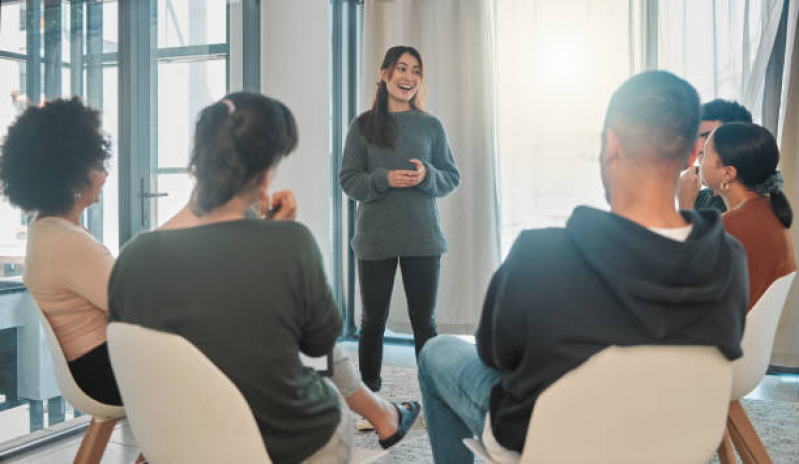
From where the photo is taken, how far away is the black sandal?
56.4 inches

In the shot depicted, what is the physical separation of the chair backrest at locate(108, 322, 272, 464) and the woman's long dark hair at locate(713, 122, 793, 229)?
161cm

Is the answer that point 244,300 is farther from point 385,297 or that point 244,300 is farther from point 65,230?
point 385,297

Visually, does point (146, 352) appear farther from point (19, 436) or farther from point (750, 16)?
point (750, 16)

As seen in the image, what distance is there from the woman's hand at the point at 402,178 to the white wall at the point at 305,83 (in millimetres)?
1395

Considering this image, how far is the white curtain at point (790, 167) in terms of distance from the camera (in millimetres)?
3205

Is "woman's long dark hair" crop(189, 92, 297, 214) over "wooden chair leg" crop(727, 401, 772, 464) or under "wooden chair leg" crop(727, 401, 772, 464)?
over

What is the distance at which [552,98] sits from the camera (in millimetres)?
3846

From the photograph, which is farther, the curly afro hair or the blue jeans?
the curly afro hair

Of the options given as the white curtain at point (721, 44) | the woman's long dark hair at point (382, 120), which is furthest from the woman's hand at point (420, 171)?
the white curtain at point (721, 44)

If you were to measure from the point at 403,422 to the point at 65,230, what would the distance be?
3.20 feet

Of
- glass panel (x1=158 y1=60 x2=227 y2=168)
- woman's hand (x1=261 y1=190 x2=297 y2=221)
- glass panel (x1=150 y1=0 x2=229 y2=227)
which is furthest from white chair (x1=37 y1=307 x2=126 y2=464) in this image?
glass panel (x1=158 y1=60 x2=227 y2=168)

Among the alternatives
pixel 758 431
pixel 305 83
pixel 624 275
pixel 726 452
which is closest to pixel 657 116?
pixel 624 275

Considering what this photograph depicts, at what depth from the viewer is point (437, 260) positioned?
270 centimetres

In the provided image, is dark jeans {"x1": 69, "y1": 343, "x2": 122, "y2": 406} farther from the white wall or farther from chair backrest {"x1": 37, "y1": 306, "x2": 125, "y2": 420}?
the white wall
